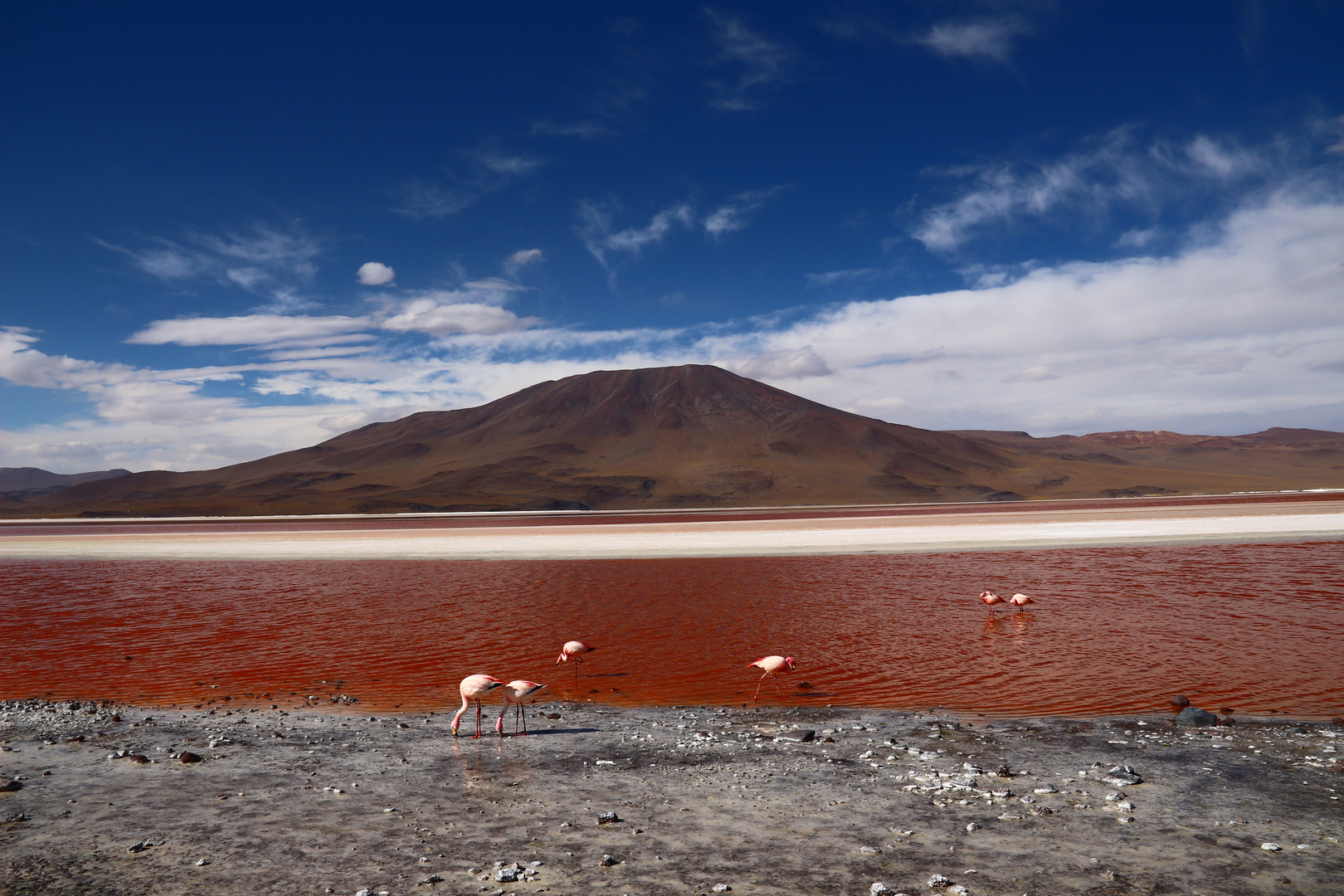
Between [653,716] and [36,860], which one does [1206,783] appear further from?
[36,860]

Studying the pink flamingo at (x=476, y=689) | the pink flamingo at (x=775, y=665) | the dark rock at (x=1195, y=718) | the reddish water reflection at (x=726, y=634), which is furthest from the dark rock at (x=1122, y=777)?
the pink flamingo at (x=476, y=689)

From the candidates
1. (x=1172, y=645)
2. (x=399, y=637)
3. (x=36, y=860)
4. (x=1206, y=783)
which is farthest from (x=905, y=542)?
(x=36, y=860)

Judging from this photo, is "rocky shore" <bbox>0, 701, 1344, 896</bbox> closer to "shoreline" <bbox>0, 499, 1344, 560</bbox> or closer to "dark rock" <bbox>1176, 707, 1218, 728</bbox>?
"dark rock" <bbox>1176, 707, 1218, 728</bbox>

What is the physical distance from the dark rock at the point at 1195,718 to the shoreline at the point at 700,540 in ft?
71.9

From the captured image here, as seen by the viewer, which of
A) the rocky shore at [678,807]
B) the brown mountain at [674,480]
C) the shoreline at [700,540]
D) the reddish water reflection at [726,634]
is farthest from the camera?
the brown mountain at [674,480]

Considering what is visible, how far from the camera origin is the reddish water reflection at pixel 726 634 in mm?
11594

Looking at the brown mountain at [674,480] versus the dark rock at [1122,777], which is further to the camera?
the brown mountain at [674,480]

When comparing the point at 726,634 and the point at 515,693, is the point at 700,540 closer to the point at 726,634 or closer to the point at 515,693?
the point at 726,634

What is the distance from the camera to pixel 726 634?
16.0 metres

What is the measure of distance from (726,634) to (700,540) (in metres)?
23.0

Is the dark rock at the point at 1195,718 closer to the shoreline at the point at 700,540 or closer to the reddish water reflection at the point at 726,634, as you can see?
the reddish water reflection at the point at 726,634

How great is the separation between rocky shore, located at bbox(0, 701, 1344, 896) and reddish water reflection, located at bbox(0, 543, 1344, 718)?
6.18 feet

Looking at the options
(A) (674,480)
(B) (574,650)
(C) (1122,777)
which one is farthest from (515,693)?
(A) (674,480)

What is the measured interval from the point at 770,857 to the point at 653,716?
4686 millimetres
